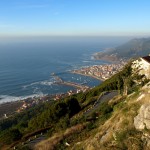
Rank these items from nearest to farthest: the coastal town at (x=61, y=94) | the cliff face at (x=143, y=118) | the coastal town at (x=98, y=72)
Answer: the cliff face at (x=143, y=118), the coastal town at (x=61, y=94), the coastal town at (x=98, y=72)

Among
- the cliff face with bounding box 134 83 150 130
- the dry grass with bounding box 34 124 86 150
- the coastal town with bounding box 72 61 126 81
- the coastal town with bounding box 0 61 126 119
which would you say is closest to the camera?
the cliff face with bounding box 134 83 150 130

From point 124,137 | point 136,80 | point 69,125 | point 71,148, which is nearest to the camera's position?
point 124,137

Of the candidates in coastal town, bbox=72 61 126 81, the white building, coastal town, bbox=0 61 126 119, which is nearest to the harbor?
coastal town, bbox=0 61 126 119

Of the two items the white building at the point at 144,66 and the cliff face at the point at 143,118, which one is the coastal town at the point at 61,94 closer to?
the white building at the point at 144,66

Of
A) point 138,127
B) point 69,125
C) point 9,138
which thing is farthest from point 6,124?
point 138,127

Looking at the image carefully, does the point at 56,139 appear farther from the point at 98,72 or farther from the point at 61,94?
the point at 98,72

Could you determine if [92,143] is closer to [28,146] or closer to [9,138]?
[28,146]

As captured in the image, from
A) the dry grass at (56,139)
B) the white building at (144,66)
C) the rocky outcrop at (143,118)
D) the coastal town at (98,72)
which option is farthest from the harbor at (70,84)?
the rocky outcrop at (143,118)

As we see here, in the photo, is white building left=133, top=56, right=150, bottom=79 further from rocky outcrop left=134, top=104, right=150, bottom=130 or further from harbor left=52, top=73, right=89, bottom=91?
harbor left=52, top=73, right=89, bottom=91
